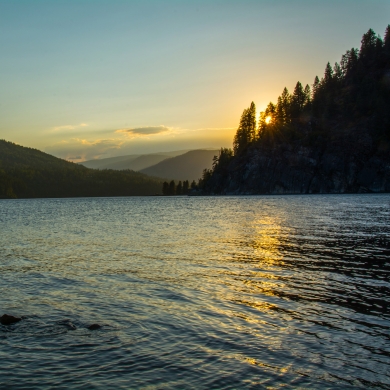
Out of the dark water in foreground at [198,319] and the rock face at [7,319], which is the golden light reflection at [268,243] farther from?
the rock face at [7,319]

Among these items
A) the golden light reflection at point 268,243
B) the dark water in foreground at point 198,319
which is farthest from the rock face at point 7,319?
the golden light reflection at point 268,243

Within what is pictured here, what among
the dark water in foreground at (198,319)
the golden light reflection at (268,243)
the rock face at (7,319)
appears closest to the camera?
the dark water in foreground at (198,319)

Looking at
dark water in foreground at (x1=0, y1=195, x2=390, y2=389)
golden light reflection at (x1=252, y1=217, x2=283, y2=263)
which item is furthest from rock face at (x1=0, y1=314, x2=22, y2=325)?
golden light reflection at (x1=252, y1=217, x2=283, y2=263)

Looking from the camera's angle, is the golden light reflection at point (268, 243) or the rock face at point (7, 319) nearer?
the rock face at point (7, 319)

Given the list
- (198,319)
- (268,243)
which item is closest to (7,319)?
(198,319)

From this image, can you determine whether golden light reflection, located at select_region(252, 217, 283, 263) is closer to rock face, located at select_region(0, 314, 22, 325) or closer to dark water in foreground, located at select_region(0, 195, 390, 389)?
dark water in foreground, located at select_region(0, 195, 390, 389)

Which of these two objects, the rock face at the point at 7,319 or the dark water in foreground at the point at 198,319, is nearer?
the dark water in foreground at the point at 198,319

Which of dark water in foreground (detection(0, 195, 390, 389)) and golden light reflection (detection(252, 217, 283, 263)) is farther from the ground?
golden light reflection (detection(252, 217, 283, 263))

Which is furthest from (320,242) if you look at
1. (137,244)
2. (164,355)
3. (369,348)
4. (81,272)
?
(164,355)

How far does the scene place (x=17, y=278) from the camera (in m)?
24.3

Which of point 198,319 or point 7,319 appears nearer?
point 7,319

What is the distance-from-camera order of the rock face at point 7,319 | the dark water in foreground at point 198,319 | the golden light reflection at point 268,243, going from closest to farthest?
the dark water in foreground at point 198,319 → the rock face at point 7,319 → the golden light reflection at point 268,243

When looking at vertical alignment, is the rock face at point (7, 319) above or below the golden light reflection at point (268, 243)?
below

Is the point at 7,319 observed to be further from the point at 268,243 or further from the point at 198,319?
the point at 268,243
